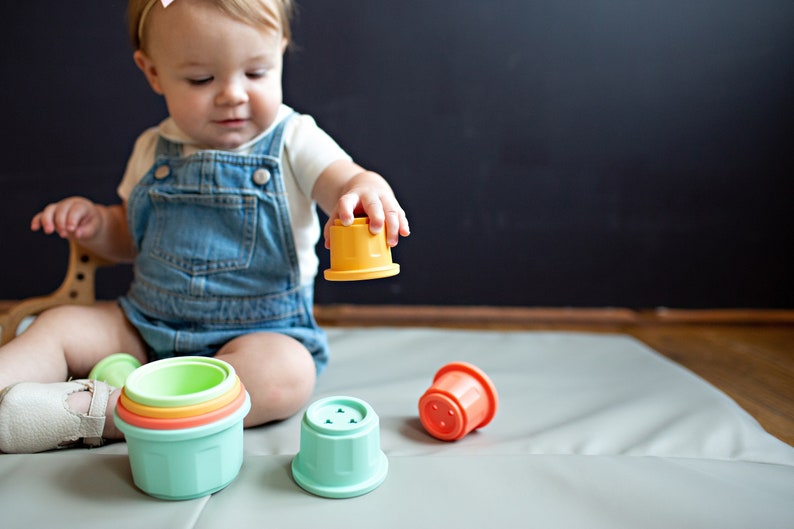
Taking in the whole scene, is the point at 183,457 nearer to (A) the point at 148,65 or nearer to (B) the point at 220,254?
(B) the point at 220,254

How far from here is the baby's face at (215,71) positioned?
2.34 feet

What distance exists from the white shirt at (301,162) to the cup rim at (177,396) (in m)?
0.27

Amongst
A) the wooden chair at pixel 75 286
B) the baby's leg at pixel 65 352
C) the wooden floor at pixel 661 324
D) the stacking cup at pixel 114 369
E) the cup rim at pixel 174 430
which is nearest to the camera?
the cup rim at pixel 174 430

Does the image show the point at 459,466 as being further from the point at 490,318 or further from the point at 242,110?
the point at 490,318

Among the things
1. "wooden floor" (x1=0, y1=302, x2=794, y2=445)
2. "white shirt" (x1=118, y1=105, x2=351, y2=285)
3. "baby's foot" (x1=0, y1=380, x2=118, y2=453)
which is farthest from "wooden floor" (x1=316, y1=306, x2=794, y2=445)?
"baby's foot" (x1=0, y1=380, x2=118, y2=453)

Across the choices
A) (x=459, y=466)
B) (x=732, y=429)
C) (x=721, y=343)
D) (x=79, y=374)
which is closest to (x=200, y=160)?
(x=79, y=374)

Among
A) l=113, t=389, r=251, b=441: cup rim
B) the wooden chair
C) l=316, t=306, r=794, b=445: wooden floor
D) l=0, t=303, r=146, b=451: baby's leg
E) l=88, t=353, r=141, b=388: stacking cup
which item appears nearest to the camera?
l=113, t=389, r=251, b=441: cup rim

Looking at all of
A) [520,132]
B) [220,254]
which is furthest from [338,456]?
[520,132]

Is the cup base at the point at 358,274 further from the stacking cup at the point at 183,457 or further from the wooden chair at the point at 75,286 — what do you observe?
the wooden chair at the point at 75,286

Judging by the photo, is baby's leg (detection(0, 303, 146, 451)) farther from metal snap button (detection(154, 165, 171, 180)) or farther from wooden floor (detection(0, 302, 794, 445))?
wooden floor (detection(0, 302, 794, 445))

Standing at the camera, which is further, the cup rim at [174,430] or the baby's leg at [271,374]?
the baby's leg at [271,374]

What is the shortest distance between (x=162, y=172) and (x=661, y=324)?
1.07 m

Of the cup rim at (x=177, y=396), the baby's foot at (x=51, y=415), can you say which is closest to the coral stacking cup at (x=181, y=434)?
the cup rim at (x=177, y=396)

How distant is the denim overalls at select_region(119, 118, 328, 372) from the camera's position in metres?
0.80
